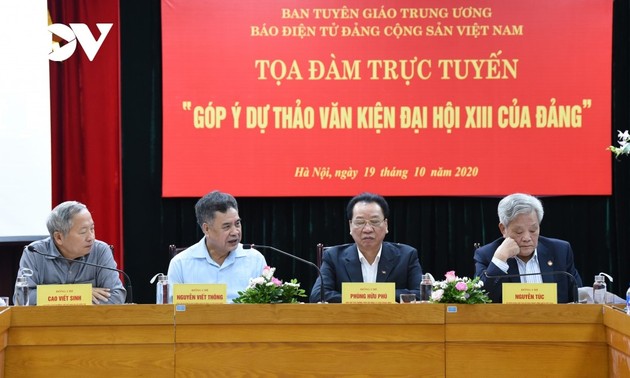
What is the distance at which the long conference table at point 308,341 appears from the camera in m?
2.63

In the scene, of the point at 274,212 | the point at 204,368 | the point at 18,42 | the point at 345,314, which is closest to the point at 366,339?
the point at 345,314

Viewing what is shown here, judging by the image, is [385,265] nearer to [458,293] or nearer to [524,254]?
[524,254]

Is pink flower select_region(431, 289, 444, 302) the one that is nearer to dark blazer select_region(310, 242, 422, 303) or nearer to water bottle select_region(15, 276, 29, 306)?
dark blazer select_region(310, 242, 422, 303)

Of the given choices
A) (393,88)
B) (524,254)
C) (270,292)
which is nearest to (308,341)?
(270,292)

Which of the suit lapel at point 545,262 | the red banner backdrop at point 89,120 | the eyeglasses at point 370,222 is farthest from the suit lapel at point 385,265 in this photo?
the red banner backdrop at point 89,120

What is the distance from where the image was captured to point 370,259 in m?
3.57

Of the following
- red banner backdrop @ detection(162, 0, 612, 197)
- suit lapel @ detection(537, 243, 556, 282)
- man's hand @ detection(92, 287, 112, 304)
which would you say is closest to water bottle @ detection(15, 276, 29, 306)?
man's hand @ detection(92, 287, 112, 304)

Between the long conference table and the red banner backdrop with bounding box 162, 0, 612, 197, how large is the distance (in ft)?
7.97

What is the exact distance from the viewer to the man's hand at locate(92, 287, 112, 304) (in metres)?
3.21

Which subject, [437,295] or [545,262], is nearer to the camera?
[437,295]

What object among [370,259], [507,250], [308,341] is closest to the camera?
[308,341]

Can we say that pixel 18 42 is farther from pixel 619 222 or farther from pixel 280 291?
pixel 619 222

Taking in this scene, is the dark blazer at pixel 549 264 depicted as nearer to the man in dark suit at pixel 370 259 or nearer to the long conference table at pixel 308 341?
the man in dark suit at pixel 370 259

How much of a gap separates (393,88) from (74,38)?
1.95 meters
